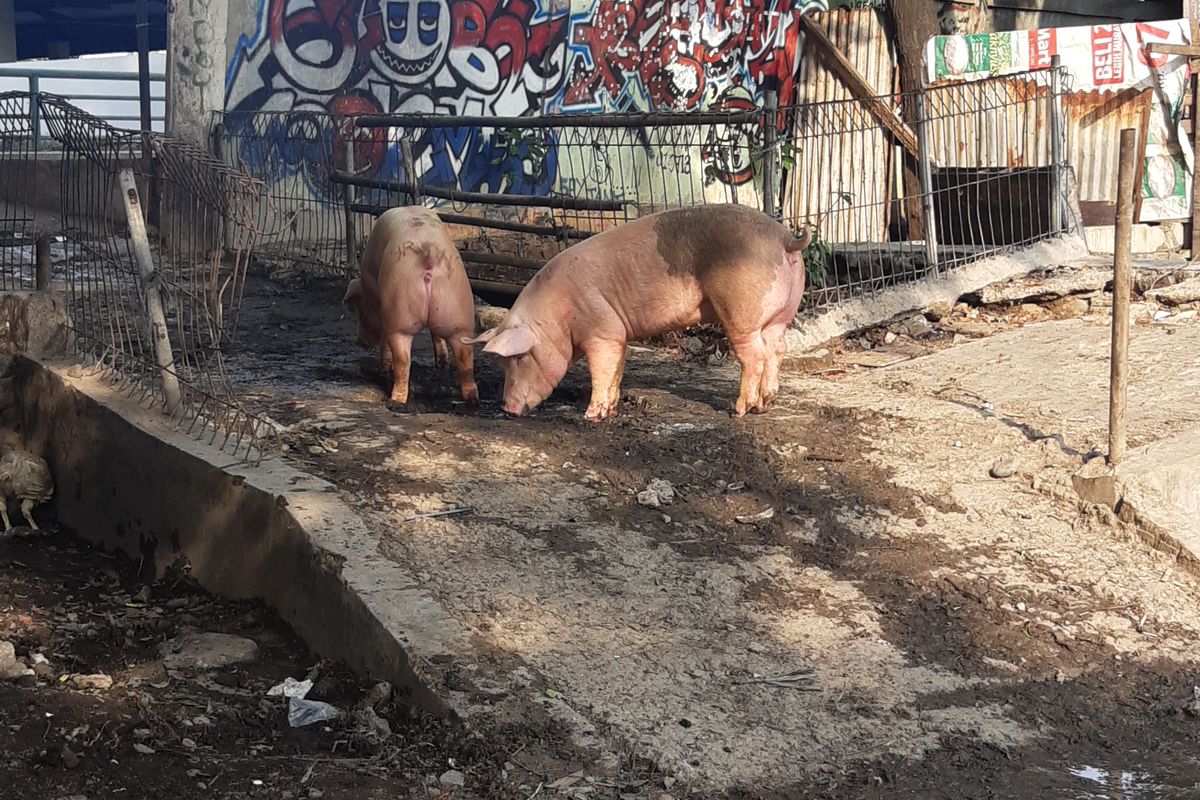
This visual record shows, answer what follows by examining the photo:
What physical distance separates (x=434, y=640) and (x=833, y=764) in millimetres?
1308

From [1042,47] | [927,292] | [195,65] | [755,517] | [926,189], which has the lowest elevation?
[755,517]

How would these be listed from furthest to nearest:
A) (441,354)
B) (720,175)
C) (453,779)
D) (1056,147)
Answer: (720,175), (1056,147), (441,354), (453,779)

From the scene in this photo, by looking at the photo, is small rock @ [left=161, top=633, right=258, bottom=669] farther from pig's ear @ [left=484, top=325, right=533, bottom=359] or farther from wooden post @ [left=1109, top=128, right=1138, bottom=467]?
wooden post @ [left=1109, top=128, right=1138, bottom=467]

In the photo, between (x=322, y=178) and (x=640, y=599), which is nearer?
(x=640, y=599)

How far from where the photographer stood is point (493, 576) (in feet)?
15.5

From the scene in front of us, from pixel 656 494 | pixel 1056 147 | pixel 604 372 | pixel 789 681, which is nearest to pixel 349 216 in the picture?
pixel 604 372

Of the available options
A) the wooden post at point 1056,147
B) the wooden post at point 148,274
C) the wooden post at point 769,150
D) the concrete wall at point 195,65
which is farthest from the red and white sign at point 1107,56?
the wooden post at point 148,274

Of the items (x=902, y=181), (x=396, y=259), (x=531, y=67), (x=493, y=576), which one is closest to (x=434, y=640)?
(x=493, y=576)

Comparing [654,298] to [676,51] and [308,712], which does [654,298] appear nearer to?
[308,712]

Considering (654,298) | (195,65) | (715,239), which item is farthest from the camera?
(195,65)

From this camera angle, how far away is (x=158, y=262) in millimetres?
6191

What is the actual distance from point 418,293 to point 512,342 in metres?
0.63

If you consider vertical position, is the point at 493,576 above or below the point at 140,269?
below

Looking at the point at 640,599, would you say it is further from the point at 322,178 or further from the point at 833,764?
the point at 322,178
